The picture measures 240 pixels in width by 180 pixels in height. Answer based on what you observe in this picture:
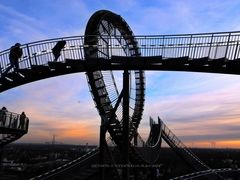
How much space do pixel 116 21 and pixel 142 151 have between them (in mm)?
9955

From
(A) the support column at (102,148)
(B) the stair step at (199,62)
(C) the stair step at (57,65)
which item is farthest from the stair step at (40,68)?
(B) the stair step at (199,62)

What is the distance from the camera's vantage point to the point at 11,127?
2334 cm

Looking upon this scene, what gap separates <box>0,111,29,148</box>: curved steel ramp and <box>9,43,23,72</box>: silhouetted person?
2329 millimetres

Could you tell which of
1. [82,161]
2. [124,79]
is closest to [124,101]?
[124,79]

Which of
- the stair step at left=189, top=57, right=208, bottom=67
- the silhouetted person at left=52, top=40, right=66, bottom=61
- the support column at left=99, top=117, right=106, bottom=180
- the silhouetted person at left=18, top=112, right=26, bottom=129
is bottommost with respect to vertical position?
the support column at left=99, top=117, right=106, bottom=180

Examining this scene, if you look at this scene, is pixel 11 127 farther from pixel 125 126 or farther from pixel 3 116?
pixel 125 126

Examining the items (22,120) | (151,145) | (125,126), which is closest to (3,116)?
(22,120)

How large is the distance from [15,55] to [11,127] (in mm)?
3608

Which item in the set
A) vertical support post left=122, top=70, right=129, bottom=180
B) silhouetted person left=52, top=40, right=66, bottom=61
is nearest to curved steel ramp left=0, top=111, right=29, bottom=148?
silhouetted person left=52, top=40, right=66, bottom=61

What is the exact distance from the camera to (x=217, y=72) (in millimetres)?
23188

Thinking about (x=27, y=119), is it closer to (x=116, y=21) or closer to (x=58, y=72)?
(x=58, y=72)

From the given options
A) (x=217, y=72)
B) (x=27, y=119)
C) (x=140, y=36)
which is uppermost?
(x=140, y=36)

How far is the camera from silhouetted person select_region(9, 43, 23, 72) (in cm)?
2283

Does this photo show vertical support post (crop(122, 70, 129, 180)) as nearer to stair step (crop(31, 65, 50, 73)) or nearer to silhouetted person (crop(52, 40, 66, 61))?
silhouetted person (crop(52, 40, 66, 61))
